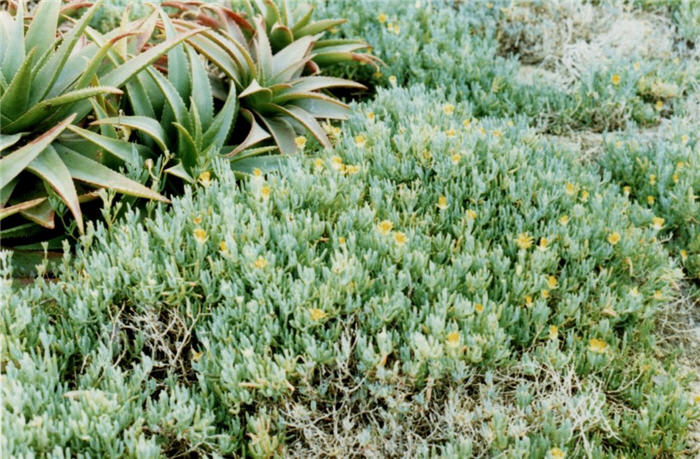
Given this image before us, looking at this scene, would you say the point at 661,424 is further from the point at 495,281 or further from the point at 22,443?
the point at 22,443

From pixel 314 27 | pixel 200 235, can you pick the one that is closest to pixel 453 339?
pixel 200 235

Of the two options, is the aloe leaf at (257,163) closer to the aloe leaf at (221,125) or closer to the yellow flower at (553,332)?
the aloe leaf at (221,125)

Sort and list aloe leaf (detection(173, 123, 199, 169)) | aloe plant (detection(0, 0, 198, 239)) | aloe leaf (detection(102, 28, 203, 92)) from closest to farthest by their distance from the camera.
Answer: aloe plant (detection(0, 0, 198, 239)) < aloe leaf (detection(102, 28, 203, 92)) < aloe leaf (detection(173, 123, 199, 169))

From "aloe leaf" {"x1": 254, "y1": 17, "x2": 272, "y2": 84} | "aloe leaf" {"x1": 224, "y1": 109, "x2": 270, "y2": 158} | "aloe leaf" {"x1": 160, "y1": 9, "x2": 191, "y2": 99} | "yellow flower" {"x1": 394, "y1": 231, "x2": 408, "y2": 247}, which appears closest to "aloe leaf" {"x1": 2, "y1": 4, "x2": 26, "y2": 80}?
"aloe leaf" {"x1": 160, "y1": 9, "x2": 191, "y2": 99}

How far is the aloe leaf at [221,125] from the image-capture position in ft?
10.9

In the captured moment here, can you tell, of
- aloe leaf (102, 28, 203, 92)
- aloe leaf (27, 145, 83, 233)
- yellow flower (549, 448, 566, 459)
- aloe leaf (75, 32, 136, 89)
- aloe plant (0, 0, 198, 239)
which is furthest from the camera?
aloe leaf (102, 28, 203, 92)

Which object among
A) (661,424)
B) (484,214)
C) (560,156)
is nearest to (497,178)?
(484,214)

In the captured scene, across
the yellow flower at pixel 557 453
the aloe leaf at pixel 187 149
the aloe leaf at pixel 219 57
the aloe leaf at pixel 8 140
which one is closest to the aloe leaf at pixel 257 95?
the aloe leaf at pixel 219 57

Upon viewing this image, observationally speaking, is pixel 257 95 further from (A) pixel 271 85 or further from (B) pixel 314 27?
(B) pixel 314 27

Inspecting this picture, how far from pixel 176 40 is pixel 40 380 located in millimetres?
1607

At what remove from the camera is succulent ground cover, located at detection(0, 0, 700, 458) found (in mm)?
2248

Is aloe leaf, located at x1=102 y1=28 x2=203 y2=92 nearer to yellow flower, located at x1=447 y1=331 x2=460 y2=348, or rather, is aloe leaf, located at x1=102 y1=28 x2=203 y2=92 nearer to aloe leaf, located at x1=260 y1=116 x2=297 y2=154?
aloe leaf, located at x1=260 y1=116 x2=297 y2=154

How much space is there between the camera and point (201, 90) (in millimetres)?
3416

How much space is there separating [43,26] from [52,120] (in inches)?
19.9
